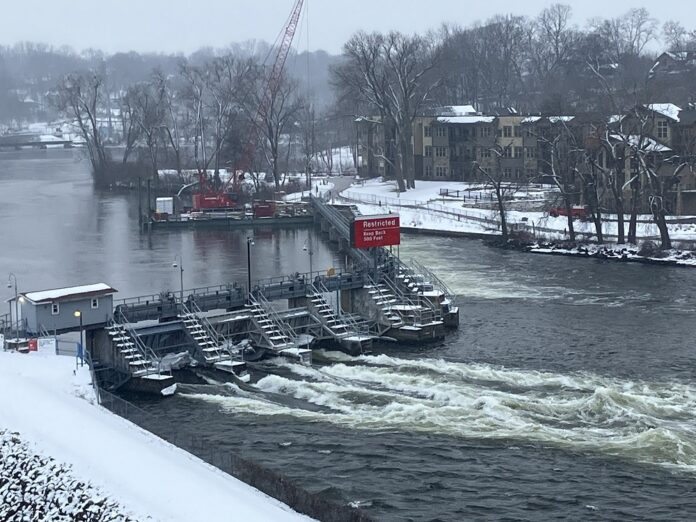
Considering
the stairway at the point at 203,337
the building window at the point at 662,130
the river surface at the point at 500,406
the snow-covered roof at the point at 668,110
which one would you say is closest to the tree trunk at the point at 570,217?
the river surface at the point at 500,406

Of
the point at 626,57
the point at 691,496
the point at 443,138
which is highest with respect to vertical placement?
the point at 626,57

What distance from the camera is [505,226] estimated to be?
89000mm

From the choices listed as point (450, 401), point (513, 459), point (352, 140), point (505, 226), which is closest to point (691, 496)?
point (513, 459)

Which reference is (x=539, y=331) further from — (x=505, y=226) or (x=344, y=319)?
(x=505, y=226)

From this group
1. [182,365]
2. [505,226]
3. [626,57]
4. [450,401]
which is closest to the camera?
[450,401]

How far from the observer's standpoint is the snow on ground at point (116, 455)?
3159cm

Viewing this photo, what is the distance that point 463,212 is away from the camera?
101812mm

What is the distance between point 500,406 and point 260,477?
482 inches

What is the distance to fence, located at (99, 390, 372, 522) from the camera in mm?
32219

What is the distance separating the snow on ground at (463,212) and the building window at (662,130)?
35.3ft

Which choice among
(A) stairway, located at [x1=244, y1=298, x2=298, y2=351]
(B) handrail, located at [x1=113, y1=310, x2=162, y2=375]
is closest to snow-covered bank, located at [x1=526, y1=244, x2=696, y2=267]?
(A) stairway, located at [x1=244, y1=298, x2=298, y2=351]

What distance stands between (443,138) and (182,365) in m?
80.3

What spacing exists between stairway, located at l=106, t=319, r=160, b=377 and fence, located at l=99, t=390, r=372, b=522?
19.5 feet

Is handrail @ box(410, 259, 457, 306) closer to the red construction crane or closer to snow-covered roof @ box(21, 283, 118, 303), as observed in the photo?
snow-covered roof @ box(21, 283, 118, 303)
